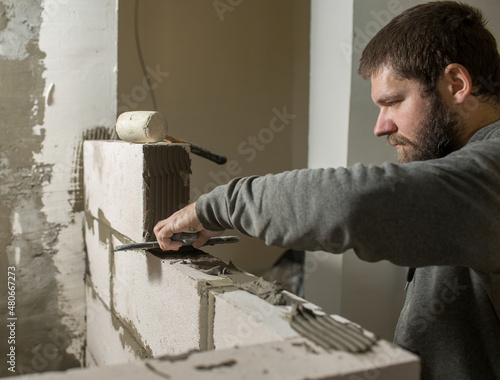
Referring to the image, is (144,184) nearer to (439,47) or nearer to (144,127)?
(144,127)

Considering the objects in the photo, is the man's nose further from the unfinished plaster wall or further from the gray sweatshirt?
the unfinished plaster wall

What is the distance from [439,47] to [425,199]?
0.54 m

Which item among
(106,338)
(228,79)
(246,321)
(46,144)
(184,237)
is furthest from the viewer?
(228,79)

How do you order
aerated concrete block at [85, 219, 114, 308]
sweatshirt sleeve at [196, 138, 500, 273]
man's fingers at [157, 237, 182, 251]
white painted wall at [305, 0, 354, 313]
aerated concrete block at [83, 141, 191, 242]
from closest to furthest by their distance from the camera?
sweatshirt sleeve at [196, 138, 500, 273] < man's fingers at [157, 237, 182, 251] < aerated concrete block at [83, 141, 191, 242] < aerated concrete block at [85, 219, 114, 308] < white painted wall at [305, 0, 354, 313]

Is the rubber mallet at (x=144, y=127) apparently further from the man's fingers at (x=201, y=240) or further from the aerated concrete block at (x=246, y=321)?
the aerated concrete block at (x=246, y=321)

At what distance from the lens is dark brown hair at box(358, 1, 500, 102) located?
46.2 inches

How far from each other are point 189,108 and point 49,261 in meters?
1.12

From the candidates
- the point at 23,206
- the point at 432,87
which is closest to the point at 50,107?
the point at 23,206

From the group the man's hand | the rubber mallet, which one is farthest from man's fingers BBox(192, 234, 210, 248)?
the rubber mallet

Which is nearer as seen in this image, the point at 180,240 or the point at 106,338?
the point at 180,240

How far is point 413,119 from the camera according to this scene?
47.4 inches

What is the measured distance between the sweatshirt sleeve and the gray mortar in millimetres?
1742

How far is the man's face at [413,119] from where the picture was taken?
1175 mm

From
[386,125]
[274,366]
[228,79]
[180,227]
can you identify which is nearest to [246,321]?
[274,366]
